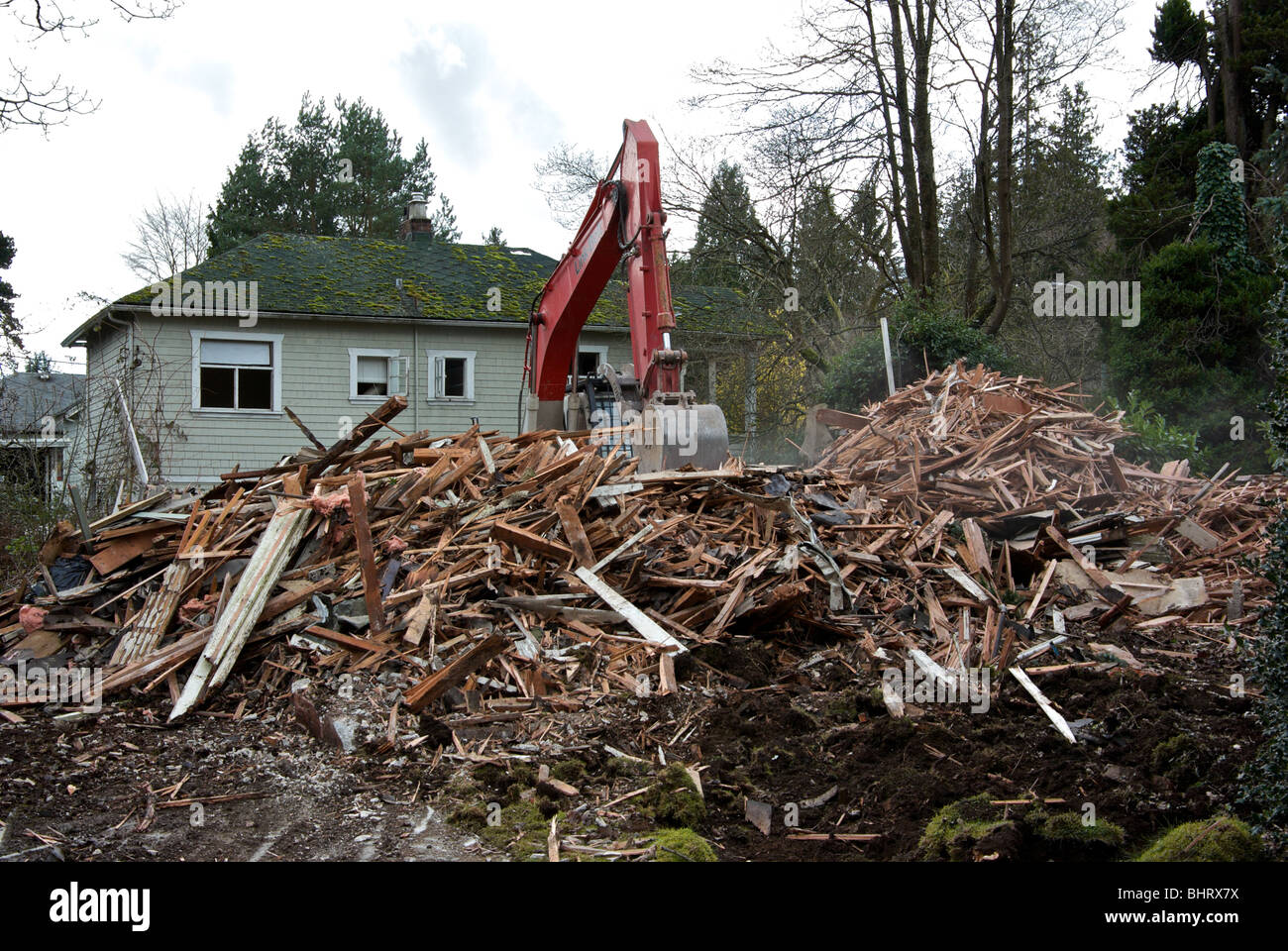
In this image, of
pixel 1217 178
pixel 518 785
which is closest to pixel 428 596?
pixel 518 785

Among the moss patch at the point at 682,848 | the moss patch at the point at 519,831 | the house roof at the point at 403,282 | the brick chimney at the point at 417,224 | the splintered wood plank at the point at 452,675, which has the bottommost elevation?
the moss patch at the point at 519,831

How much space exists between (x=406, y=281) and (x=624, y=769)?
18801mm

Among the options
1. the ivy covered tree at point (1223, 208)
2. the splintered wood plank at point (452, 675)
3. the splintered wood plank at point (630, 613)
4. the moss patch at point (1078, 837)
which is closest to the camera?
the moss patch at point (1078, 837)

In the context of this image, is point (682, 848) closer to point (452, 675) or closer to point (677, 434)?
point (452, 675)

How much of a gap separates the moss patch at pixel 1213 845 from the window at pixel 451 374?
1864 centimetres

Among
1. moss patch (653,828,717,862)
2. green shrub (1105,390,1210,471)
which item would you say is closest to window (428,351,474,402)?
green shrub (1105,390,1210,471)

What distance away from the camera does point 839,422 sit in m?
11.9

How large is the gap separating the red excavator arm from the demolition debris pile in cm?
119

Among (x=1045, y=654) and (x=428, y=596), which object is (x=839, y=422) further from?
(x=428, y=596)

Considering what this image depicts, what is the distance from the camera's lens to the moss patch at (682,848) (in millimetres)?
3775

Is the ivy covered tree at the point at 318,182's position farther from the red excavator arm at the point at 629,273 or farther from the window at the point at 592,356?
the red excavator arm at the point at 629,273

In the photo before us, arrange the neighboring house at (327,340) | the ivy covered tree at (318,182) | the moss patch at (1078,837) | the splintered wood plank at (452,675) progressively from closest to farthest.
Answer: the moss patch at (1078,837), the splintered wood plank at (452,675), the neighboring house at (327,340), the ivy covered tree at (318,182)

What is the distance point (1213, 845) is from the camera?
11.0 feet

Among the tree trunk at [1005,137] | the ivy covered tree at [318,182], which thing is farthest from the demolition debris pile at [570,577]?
the ivy covered tree at [318,182]
